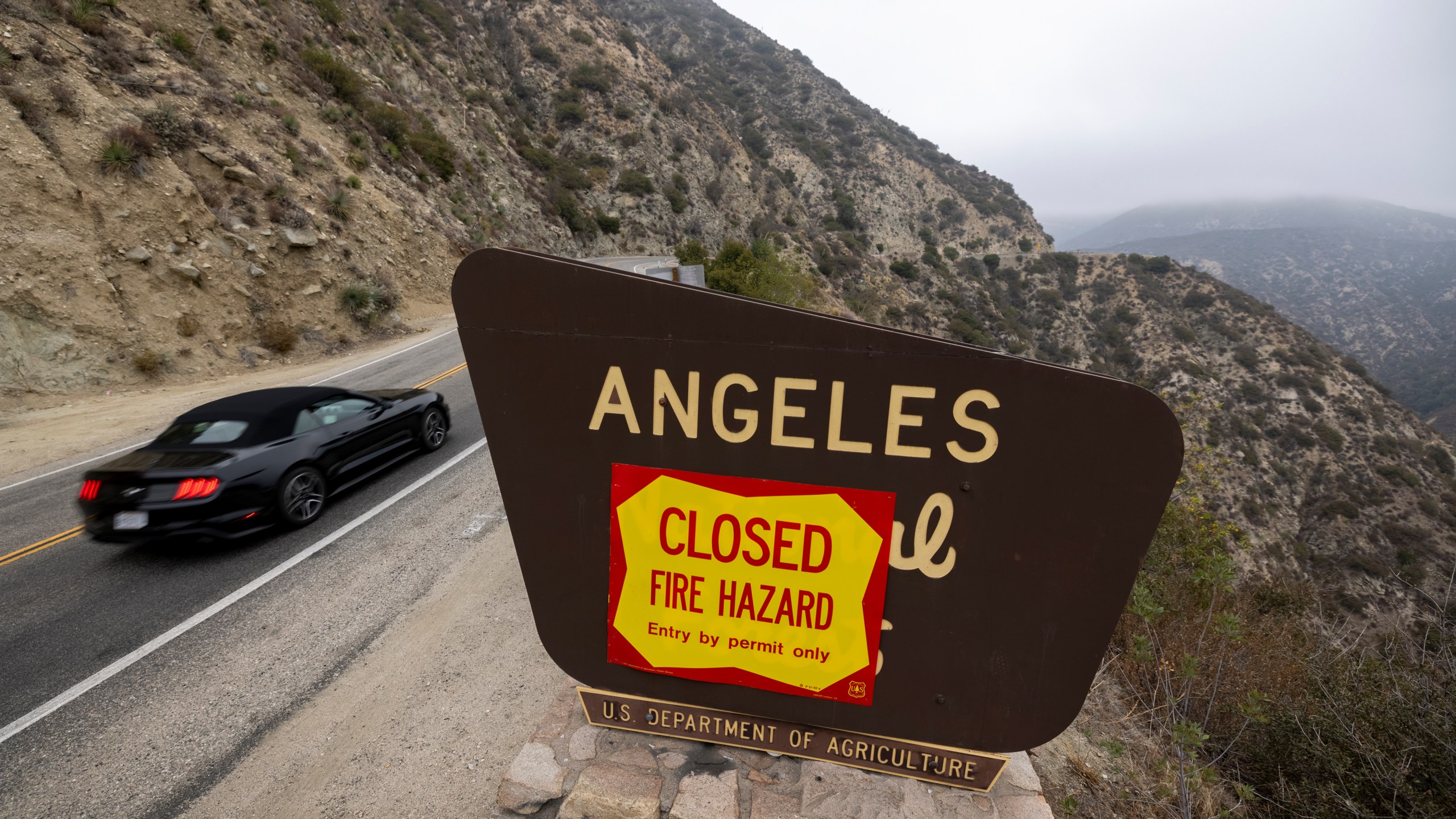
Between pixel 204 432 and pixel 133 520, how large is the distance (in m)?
0.98

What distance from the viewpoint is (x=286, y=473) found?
230 inches

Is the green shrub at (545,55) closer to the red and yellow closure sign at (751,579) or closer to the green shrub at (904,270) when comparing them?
the green shrub at (904,270)

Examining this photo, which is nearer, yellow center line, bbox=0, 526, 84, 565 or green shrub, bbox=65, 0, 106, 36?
yellow center line, bbox=0, 526, 84, 565

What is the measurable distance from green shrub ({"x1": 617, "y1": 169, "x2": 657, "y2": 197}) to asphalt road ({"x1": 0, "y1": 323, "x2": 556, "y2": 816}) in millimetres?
36261

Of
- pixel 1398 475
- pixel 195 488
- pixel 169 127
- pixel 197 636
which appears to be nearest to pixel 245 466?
pixel 195 488

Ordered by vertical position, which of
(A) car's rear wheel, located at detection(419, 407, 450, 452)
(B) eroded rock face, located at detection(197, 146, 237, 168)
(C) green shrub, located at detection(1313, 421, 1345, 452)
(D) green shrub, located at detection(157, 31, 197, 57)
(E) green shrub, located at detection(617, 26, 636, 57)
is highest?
(E) green shrub, located at detection(617, 26, 636, 57)

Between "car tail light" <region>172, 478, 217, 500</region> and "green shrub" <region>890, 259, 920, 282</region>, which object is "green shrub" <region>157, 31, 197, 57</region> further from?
"green shrub" <region>890, 259, 920, 282</region>

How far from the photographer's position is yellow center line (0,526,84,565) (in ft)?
18.1

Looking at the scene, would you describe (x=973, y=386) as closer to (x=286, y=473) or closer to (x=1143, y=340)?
(x=286, y=473)

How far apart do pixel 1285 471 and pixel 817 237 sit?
38.6m

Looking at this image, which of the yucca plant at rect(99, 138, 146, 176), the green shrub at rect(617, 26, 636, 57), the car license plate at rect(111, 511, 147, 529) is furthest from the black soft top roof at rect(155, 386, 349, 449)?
the green shrub at rect(617, 26, 636, 57)

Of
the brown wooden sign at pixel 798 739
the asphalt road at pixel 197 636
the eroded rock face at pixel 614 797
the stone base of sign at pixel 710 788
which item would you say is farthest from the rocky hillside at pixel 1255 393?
the asphalt road at pixel 197 636

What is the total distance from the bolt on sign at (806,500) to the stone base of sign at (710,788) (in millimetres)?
516

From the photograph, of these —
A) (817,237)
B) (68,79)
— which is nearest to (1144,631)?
(68,79)
